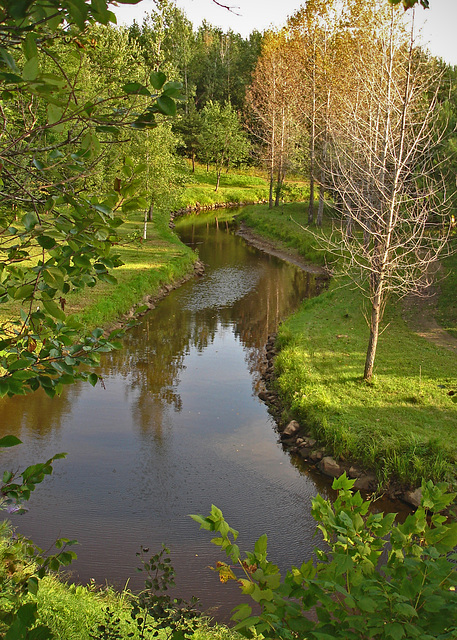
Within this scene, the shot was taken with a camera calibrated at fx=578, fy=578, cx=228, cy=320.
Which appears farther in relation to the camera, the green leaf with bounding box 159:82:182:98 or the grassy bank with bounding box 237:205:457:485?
the grassy bank with bounding box 237:205:457:485

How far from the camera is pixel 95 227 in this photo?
9.46 ft

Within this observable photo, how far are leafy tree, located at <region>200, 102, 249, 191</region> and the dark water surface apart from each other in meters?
36.5

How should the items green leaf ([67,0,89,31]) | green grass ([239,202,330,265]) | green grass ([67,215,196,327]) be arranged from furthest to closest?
green grass ([239,202,330,265])
green grass ([67,215,196,327])
green leaf ([67,0,89,31])

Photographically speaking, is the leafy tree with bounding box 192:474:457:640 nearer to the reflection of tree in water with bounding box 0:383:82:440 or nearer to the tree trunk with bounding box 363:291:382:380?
the tree trunk with bounding box 363:291:382:380

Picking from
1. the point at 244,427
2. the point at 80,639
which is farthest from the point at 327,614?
the point at 244,427

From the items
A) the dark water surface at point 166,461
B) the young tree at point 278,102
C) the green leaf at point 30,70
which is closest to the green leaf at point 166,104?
the green leaf at point 30,70

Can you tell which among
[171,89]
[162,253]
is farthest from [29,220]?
[162,253]

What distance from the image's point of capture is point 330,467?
10.3 m

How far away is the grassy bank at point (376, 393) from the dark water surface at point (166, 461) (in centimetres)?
95

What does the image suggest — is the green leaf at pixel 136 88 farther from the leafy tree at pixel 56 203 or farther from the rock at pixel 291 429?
the rock at pixel 291 429

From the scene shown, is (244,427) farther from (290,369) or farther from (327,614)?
(327,614)

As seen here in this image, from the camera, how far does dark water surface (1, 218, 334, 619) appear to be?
27.9ft

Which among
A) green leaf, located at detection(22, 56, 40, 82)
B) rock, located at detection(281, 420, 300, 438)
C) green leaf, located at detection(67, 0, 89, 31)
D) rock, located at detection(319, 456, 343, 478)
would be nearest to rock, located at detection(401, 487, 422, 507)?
rock, located at detection(319, 456, 343, 478)

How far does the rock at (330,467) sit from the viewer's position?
10.2 m
